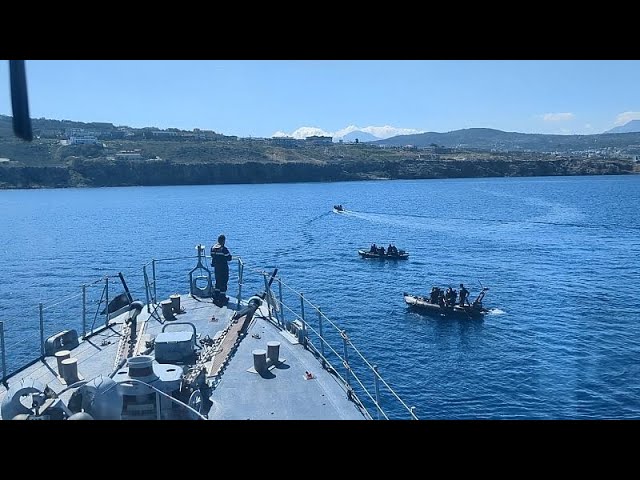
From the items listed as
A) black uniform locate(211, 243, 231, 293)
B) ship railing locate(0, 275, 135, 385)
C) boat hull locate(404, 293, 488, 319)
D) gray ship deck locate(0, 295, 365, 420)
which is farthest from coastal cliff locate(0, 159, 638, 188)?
gray ship deck locate(0, 295, 365, 420)

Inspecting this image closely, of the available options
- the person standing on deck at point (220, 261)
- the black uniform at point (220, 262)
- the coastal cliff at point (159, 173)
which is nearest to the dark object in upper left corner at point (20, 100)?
the person standing on deck at point (220, 261)

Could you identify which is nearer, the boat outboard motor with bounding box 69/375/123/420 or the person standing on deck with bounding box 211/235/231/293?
the boat outboard motor with bounding box 69/375/123/420

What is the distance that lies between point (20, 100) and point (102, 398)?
21.0ft

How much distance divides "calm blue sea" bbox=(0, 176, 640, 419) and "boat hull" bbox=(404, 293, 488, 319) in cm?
78

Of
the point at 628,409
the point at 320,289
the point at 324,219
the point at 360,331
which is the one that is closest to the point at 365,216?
the point at 324,219

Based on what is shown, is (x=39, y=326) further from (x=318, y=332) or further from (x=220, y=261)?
(x=220, y=261)

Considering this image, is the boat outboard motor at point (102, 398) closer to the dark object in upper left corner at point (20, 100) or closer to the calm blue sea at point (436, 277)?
the dark object in upper left corner at point (20, 100)

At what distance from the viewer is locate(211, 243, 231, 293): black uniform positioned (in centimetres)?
1880

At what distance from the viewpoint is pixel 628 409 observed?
24328 millimetres

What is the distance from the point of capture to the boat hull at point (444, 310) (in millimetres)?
39406

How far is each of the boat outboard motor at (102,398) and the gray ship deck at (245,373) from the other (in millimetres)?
2934

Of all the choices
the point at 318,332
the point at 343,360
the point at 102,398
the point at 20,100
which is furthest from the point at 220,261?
the point at 318,332

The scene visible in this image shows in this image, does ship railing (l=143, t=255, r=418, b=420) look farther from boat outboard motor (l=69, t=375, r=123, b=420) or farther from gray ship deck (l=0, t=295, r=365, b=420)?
boat outboard motor (l=69, t=375, r=123, b=420)

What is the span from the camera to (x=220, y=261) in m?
19.2
